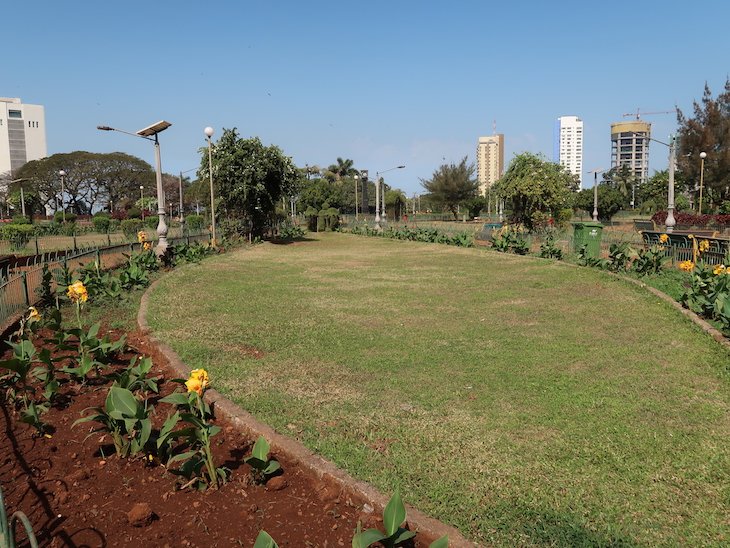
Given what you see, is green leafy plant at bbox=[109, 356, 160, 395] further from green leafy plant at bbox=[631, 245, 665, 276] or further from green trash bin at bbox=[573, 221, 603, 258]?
green trash bin at bbox=[573, 221, 603, 258]

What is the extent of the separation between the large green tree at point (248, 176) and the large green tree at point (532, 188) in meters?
12.4

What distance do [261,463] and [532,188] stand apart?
92.1 feet

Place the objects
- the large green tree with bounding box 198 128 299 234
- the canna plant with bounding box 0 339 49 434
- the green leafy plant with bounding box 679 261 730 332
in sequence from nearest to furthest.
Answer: the canna plant with bounding box 0 339 49 434 → the green leafy plant with bounding box 679 261 730 332 → the large green tree with bounding box 198 128 299 234

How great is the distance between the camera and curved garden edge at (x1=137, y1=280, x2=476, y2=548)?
9.73 feet

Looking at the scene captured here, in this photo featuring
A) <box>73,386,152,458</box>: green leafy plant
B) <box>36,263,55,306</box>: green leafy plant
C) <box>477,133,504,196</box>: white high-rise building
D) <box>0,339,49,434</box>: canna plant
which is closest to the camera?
<box>73,386,152,458</box>: green leafy plant

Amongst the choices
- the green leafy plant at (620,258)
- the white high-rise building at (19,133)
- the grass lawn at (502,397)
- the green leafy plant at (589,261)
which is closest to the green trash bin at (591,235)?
the green leafy plant at (589,261)

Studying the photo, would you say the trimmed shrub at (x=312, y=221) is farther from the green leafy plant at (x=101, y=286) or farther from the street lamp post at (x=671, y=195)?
the green leafy plant at (x=101, y=286)

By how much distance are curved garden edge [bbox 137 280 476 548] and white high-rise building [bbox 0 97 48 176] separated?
139 metres

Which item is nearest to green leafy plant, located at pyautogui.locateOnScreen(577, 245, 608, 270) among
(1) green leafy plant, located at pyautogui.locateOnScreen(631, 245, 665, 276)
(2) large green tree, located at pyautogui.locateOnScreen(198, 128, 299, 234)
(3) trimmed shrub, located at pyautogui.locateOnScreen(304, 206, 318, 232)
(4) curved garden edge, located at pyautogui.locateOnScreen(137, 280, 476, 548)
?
(1) green leafy plant, located at pyautogui.locateOnScreen(631, 245, 665, 276)

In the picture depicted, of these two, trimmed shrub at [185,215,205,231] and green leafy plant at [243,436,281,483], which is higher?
trimmed shrub at [185,215,205,231]

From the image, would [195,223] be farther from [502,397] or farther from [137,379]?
[502,397]

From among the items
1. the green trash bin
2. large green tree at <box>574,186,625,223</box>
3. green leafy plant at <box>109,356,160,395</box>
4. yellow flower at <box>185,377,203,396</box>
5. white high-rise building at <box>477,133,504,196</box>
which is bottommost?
green leafy plant at <box>109,356,160,395</box>

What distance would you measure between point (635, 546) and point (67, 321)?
7.62m

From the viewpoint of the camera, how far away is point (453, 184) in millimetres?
60562
